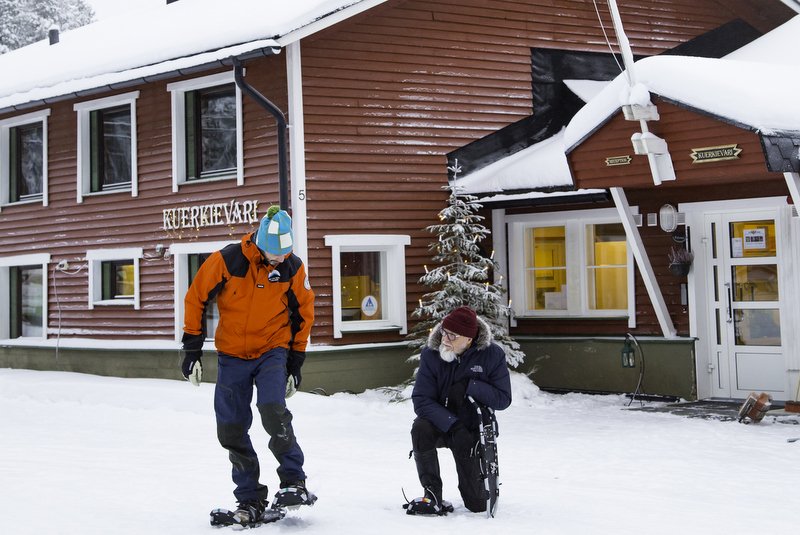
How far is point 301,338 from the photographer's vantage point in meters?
7.47

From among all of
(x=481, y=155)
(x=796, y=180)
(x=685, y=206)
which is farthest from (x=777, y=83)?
(x=481, y=155)

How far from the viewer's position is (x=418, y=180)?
51.3 ft

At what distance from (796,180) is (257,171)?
6666 mm

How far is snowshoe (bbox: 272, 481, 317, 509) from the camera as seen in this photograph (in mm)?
7047

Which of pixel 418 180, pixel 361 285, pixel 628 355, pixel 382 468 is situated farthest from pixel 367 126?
pixel 382 468

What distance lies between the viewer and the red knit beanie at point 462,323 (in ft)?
24.3

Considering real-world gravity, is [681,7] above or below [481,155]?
above

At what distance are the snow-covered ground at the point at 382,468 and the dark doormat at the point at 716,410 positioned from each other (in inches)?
5.5

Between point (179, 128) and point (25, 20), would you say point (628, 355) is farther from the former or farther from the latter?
point (25, 20)

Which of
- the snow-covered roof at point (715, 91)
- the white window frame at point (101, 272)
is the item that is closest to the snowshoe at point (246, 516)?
the snow-covered roof at point (715, 91)

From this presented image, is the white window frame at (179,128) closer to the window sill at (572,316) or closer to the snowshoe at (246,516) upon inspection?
the window sill at (572,316)

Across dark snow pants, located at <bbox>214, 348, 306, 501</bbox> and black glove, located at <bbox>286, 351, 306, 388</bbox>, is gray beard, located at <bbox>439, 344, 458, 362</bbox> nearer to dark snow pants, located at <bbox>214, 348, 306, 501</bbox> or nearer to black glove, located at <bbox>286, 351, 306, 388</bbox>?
black glove, located at <bbox>286, 351, 306, 388</bbox>

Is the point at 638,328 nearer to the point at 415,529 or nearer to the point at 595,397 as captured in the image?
the point at 595,397

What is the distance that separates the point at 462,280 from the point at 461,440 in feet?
22.5
